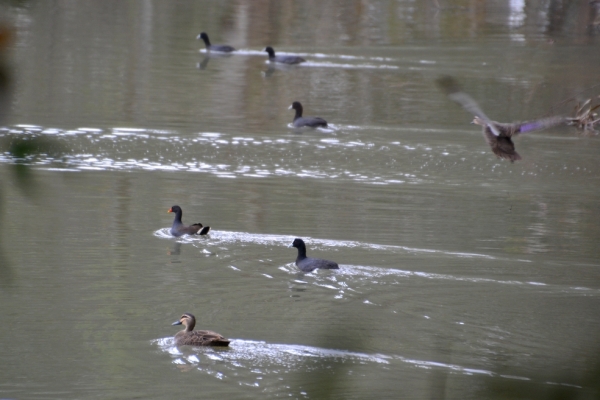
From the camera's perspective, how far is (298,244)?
9.80 meters

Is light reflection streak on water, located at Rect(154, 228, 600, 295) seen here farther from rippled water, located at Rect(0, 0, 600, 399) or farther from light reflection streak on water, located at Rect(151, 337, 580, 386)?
light reflection streak on water, located at Rect(151, 337, 580, 386)

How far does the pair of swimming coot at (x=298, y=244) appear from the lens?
9.39m

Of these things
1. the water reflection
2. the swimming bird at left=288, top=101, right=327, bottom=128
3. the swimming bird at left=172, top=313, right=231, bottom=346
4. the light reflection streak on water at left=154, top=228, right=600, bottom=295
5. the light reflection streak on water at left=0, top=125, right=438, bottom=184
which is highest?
the swimming bird at left=288, top=101, right=327, bottom=128

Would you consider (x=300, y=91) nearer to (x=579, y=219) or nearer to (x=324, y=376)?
(x=579, y=219)

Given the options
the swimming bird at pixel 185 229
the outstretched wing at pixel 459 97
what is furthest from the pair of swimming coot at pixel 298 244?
the outstretched wing at pixel 459 97

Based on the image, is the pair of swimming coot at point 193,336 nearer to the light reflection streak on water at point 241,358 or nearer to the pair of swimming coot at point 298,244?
the light reflection streak on water at point 241,358

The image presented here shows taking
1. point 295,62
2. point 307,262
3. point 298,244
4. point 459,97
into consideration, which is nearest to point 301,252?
point 298,244

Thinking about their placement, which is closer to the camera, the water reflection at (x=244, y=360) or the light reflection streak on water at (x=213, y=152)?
the water reflection at (x=244, y=360)

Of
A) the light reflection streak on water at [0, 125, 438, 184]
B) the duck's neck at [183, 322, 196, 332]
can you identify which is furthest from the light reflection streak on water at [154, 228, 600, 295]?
the light reflection streak on water at [0, 125, 438, 184]

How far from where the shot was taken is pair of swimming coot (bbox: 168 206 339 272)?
9.39m

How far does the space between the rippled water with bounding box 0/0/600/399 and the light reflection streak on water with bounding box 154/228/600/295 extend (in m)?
0.04

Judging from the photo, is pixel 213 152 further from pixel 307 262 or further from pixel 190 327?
pixel 190 327

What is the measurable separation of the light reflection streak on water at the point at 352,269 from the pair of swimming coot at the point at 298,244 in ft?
0.22

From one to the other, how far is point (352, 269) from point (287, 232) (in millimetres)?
1666
